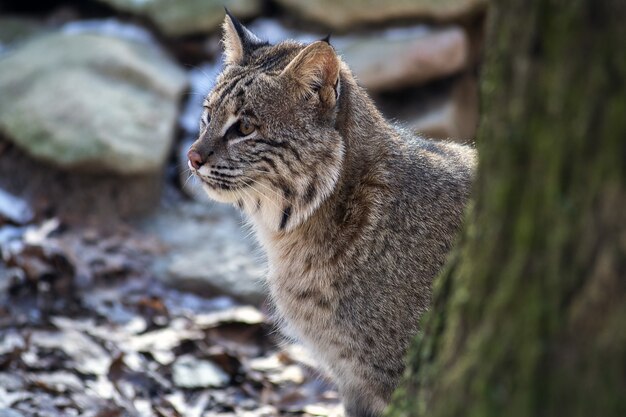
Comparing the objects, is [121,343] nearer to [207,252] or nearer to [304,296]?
[207,252]

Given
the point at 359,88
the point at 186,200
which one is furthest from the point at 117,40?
the point at 359,88

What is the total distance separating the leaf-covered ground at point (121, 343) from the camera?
181 inches

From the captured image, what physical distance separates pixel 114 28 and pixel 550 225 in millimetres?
6761

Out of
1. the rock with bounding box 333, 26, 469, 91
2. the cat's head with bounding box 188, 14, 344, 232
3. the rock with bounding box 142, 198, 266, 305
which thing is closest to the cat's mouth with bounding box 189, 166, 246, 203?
the cat's head with bounding box 188, 14, 344, 232

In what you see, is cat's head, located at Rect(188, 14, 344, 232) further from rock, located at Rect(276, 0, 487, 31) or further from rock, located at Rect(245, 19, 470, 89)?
rock, located at Rect(276, 0, 487, 31)

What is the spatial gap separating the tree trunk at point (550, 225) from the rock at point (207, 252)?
3669 millimetres

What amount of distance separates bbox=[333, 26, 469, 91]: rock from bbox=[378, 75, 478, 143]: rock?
151mm

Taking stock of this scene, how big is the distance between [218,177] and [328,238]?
0.56 meters

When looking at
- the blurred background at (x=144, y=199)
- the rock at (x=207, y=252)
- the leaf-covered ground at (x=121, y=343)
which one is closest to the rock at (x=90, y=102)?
the blurred background at (x=144, y=199)

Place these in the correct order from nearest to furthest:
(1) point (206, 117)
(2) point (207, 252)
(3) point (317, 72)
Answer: (3) point (317, 72) → (1) point (206, 117) → (2) point (207, 252)

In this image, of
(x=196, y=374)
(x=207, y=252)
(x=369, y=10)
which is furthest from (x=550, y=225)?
(x=369, y=10)

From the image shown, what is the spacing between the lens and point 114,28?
8.20m

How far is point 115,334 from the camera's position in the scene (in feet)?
17.7

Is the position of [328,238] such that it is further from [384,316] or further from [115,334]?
[115,334]
